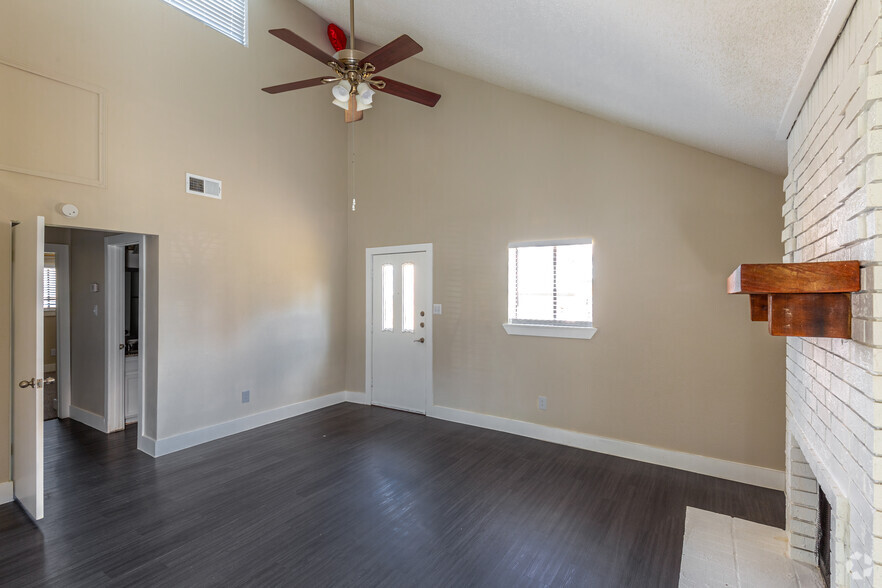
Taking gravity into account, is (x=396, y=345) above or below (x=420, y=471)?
above

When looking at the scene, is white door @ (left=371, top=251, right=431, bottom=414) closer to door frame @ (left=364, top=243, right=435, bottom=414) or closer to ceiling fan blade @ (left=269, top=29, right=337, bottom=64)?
door frame @ (left=364, top=243, right=435, bottom=414)

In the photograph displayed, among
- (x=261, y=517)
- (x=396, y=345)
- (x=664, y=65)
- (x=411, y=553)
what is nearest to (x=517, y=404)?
(x=396, y=345)

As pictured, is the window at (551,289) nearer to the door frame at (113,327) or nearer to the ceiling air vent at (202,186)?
the ceiling air vent at (202,186)

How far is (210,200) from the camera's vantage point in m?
4.09

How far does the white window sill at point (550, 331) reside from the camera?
384cm

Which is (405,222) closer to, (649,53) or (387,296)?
(387,296)

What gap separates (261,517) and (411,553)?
108 centimetres

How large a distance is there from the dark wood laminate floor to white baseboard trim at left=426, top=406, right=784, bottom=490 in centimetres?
10

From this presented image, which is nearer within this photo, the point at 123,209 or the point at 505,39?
the point at 505,39

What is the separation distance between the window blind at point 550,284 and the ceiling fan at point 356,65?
1846 mm

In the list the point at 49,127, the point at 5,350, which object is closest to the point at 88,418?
the point at 5,350

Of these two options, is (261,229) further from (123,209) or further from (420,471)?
(420,471)

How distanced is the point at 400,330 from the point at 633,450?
2.79 metres

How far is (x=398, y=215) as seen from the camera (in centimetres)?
508
